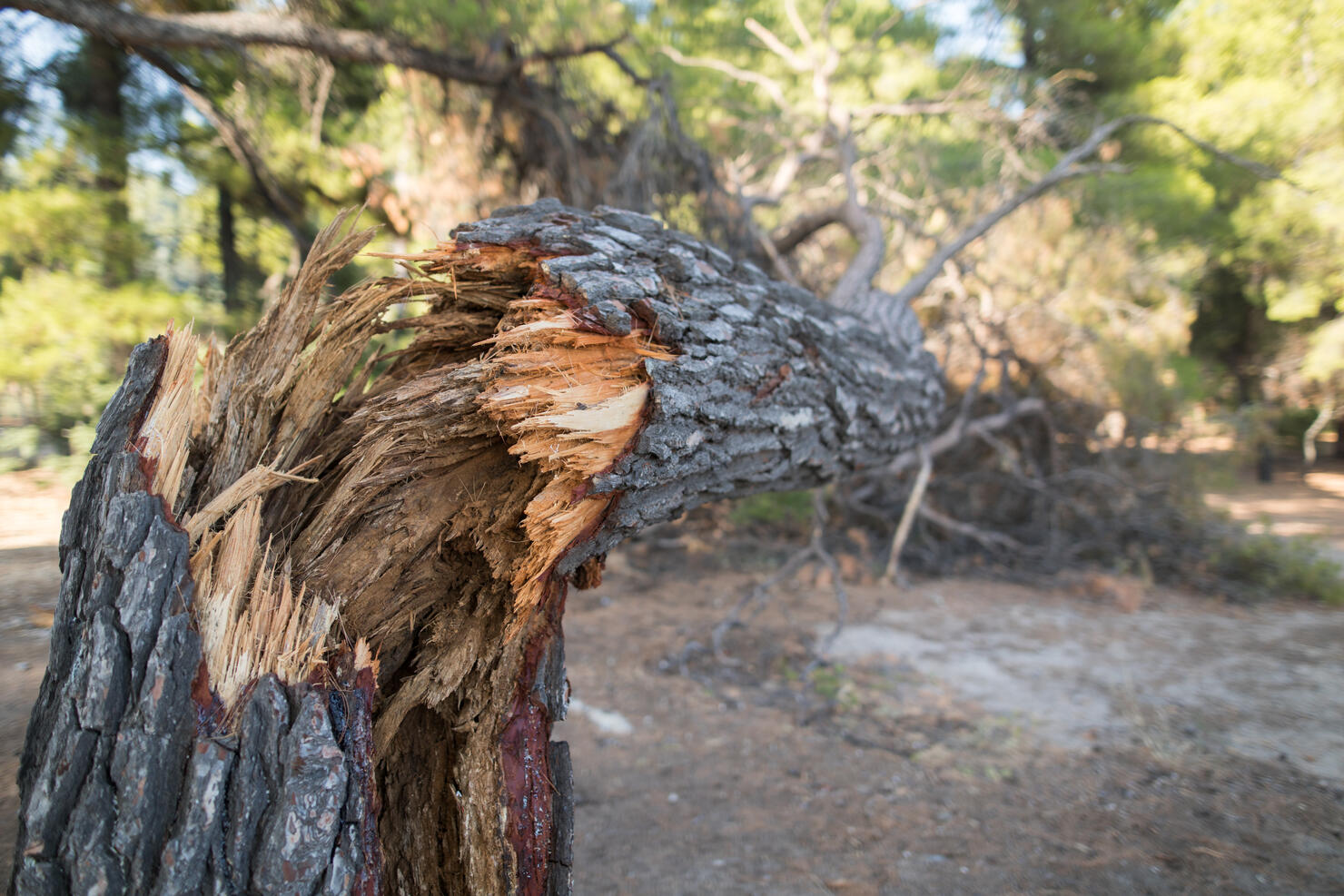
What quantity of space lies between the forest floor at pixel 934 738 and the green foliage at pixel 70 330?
0.96 metres

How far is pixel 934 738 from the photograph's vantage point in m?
3.01

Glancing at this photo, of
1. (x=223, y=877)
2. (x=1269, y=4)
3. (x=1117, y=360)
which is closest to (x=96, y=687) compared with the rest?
(x=223, y=877)

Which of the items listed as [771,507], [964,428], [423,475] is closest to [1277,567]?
[964,428]

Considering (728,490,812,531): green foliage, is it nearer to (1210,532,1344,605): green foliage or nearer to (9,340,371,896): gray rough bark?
(1210,532,1344,605): green foliage

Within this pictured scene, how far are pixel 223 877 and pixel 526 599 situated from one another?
630 millimetres

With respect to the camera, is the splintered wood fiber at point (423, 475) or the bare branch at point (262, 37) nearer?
the splintered wood fiber at point (423, 475)

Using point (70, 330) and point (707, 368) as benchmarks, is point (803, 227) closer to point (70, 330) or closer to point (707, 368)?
point (707, 368)

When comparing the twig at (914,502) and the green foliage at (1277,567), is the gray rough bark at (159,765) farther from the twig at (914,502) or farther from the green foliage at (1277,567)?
the green foliage at (1277,567)

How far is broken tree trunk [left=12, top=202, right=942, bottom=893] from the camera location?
1018 millimetres

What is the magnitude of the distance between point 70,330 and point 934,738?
6314mm

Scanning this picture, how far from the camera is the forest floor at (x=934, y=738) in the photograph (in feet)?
6.97

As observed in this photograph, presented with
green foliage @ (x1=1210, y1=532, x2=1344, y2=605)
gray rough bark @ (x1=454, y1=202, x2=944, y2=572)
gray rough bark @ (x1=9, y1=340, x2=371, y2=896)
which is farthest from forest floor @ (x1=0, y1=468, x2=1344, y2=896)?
gray rough bark @ (x1=454, y1=202, x2=944, y2=572)

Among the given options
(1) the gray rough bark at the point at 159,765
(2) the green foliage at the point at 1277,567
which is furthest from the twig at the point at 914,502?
(1) the gray rough bark at the point at 159,765

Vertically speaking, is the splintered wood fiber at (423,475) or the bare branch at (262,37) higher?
the bare branch at (262,37)
